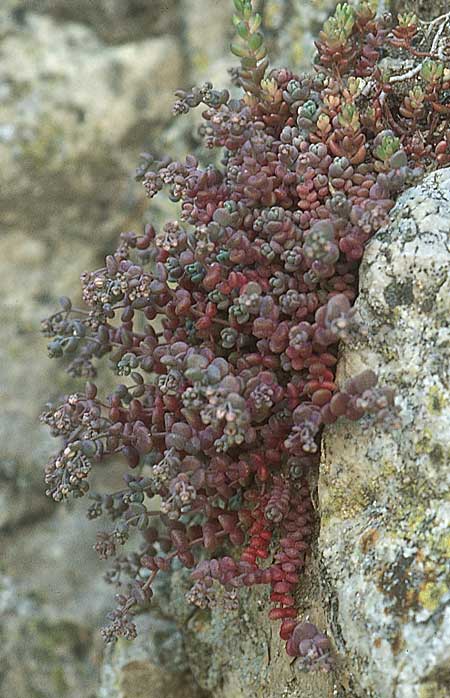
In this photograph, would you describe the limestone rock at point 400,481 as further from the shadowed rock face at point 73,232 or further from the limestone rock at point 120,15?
the limestone rock at point 120,15

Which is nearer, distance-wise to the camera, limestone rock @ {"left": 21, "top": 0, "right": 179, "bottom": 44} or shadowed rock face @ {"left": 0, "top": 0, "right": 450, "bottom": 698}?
shadowed rock face @ {"left": 0, "top": 0, "right": 450, "bottom": 698}

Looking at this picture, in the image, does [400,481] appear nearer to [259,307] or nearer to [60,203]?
[259,307]

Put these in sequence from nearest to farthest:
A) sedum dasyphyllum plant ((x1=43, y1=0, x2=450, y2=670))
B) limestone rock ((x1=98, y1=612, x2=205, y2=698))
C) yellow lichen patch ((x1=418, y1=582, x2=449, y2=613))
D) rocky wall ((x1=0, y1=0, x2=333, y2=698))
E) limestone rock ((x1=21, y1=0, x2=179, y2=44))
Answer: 1. yellow lichen patch ((x1=418, y1=582, x2=449, y2=613))
2. sedum dasyphyllum plant ((x1=43, y1=0, x2=450, y2=670))
3. limestone rock ((x1=98, y1=612, x2=205, y2=698))
4. rocky wall ((x1=0, y1=0, x2=333, y2=698))
5. limestone rock ((x1=21, y1=0, x2=179, y2=44))

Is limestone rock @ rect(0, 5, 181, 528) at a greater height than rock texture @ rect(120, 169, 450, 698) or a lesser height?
greater

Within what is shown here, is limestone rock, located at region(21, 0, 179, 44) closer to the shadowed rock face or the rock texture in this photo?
the shadowed rock face

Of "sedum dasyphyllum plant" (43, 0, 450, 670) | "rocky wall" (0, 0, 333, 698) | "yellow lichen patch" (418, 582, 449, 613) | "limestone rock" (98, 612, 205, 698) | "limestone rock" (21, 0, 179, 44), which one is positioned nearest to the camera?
"yellow lichen patch" (418, 582, 449, 613)

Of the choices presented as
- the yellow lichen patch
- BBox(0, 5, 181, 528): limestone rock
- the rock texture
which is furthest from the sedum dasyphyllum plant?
BBox(0, 5, 181, 528): limestone rock

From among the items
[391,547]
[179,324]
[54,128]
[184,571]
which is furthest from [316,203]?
[54,128]

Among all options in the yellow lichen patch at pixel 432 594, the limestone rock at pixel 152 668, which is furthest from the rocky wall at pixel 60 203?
the yellow lichen patch at pixel 432 594
